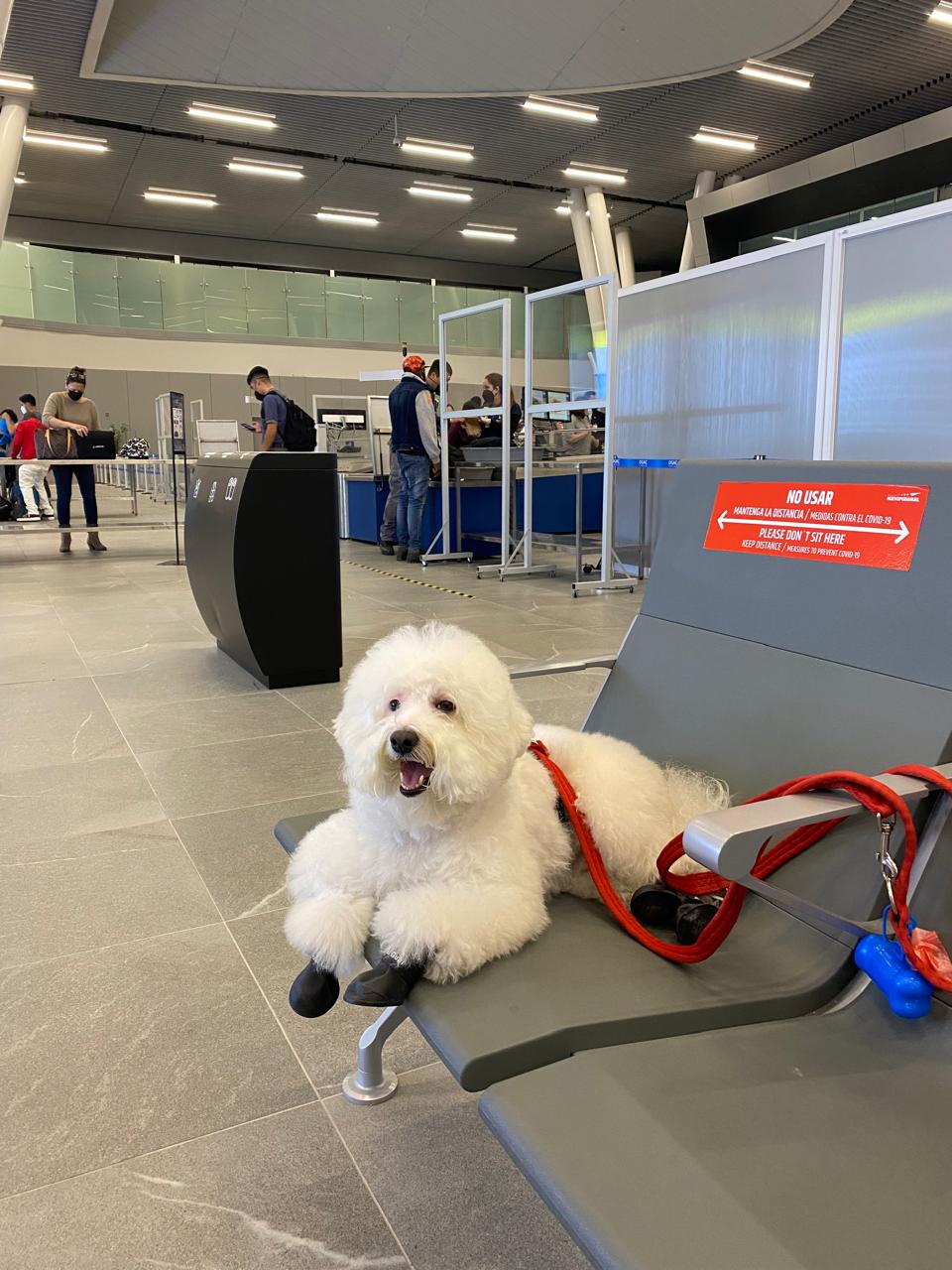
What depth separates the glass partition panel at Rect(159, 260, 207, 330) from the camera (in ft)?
65.0

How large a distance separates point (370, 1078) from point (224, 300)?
2124cm

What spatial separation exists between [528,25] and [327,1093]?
11.7m

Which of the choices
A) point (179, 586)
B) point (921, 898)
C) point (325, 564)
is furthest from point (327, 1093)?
point (179, 586)

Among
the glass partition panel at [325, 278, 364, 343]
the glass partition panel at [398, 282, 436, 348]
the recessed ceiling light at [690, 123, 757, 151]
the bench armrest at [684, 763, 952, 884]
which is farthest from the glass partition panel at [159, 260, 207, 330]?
the bench armrest at [684, 763, 952, 884]

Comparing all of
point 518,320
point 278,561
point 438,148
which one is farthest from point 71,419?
point 518,320

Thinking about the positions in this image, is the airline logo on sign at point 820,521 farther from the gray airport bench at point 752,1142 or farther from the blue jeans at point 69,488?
the blue jeans at point 69,488

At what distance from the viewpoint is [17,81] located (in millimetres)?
11500

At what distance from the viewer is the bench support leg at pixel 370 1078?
5.21 ft

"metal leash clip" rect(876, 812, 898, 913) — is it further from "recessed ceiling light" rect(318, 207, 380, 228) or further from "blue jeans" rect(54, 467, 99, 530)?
"recessed ceiling light" rect(318, 207, 380, 228)

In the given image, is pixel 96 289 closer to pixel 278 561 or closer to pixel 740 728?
pixel 278 561

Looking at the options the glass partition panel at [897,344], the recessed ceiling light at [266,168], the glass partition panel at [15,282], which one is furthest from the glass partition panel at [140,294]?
the glass partition panel at [897,344]

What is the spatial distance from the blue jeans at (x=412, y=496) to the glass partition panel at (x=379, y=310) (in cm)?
1334

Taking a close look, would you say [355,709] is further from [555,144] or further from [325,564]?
[555,144]

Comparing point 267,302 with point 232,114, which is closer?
point 232,114
